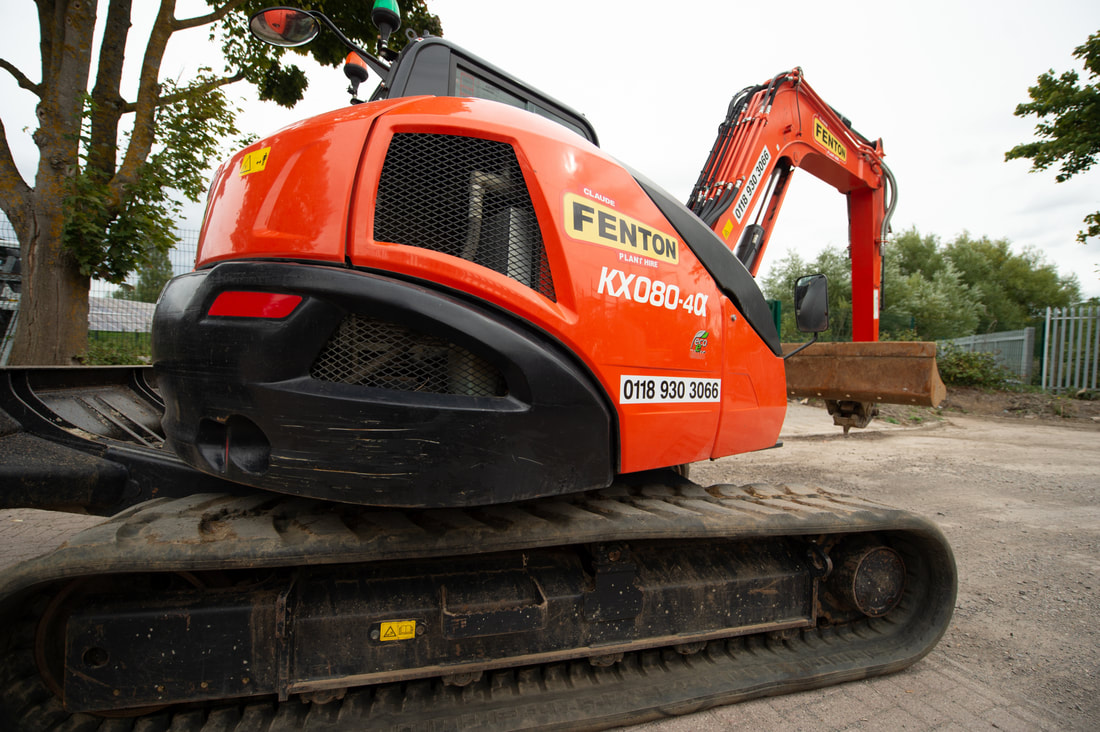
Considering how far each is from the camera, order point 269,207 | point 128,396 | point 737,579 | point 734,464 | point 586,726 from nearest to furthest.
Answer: point 269,207, point 586,726, point 737,579, point 128,396, point 734,464

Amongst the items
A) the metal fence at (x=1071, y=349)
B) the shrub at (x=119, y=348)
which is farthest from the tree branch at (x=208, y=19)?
the metal fence at (x=1071, y=349)

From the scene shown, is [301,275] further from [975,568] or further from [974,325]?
[974,325]

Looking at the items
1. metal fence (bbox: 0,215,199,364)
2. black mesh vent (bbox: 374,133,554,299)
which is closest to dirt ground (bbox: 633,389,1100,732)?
black mesh vent (bbox: 374,133,554,299)

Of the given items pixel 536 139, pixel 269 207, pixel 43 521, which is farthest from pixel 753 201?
pixel 43 521

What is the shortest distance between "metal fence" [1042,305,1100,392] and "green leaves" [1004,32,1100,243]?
6.44ft

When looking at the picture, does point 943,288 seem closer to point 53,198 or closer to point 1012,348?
point 1012,348

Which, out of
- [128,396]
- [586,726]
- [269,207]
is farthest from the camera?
[128,396]

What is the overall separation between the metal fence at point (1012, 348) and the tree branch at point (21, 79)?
→ 19987mm

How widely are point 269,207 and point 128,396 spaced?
2288mm

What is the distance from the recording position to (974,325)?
88.7ft

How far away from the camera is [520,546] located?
1536 mm

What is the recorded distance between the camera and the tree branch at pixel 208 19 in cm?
Result: 678

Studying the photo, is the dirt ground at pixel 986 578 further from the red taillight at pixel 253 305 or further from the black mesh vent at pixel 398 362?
the red taillight at pixel 253 305

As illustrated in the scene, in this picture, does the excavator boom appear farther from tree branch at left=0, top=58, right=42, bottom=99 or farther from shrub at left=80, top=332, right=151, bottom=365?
shrub at left=80, top=332, right=151, bottom=365
